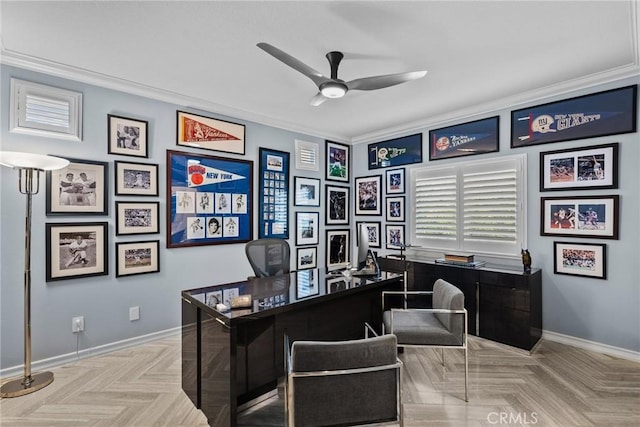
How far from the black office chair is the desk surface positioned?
19.1 inches

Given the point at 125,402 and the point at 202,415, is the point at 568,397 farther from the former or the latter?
the point at 125,402

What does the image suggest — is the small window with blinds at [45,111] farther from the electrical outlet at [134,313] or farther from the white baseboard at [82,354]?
the white baseboard at [82,354]

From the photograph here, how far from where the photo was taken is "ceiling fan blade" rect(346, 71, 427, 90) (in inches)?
94.2

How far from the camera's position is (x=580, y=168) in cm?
322

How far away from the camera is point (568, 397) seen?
7.77 ft

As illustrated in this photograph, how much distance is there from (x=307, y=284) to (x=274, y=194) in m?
2.21

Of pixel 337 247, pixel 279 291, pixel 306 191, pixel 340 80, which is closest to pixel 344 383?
pixel 279 291

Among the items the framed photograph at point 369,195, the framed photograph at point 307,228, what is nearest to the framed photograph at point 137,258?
the framed photograph at point 307,228

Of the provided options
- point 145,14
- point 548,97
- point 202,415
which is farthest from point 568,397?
point 145,14

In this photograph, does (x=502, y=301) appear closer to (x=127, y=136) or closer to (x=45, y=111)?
(x=127, y=136)

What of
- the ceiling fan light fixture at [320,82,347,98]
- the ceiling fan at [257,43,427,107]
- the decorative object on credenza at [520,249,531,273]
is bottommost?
the decorative object on credenza at [520,249,531,273]

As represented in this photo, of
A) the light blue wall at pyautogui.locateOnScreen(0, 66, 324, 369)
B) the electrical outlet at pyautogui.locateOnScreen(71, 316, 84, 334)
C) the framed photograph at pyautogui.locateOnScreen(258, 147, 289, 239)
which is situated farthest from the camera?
the framed photograph at pyautogui.locateOnScreen(258, 147, 289, 239)

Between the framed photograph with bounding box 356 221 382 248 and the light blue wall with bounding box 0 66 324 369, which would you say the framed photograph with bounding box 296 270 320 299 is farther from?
the framed photograph with bounding box 356 221 382 248

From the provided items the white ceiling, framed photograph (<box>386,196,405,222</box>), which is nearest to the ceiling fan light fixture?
the white ceiling
